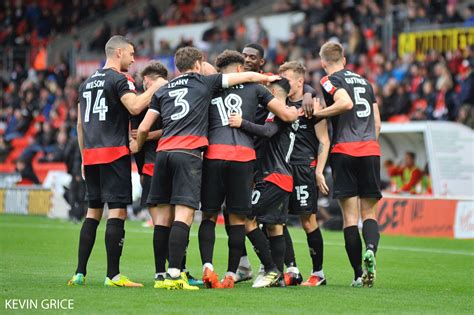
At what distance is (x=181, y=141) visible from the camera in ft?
34.0

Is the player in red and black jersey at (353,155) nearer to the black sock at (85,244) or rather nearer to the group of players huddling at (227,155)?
the group of players huddling at (227,155)

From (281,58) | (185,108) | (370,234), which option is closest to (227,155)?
(185,108)

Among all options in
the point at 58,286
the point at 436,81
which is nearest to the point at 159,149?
the point at 58,286

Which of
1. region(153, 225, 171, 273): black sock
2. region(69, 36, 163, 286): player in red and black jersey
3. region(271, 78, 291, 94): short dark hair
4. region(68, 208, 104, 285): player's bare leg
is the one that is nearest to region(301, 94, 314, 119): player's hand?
region(271, 78, 291, 94): short dark hair

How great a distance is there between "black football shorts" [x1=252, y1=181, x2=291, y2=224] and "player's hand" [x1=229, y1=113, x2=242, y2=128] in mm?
800

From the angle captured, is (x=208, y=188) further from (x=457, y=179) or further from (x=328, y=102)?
(x=457, y=179)

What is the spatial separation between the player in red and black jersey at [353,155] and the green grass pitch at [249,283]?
573mm

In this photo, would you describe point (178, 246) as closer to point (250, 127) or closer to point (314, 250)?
point (250, 127)

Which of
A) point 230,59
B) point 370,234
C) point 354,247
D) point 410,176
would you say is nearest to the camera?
point 230,59

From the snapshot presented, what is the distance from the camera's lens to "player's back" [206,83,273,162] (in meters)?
10.5

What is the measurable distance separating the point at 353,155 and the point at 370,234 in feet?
2.75

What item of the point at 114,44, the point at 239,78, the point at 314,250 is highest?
the point at 114,44

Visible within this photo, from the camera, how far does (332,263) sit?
551 inches

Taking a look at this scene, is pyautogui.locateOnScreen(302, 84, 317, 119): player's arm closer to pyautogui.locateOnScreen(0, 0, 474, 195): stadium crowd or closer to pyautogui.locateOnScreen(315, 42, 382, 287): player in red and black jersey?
pyautogui.locateOnScreen(315, 42, 382, 287): player in red and black jersey
